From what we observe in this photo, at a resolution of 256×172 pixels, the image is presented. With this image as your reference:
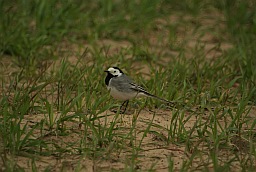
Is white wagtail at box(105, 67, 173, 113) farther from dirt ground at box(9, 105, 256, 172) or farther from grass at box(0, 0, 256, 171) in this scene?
dirt ground at box(9, 105, 256, 172)

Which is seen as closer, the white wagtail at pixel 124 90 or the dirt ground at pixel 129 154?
the dirt ground at pixel 129 154

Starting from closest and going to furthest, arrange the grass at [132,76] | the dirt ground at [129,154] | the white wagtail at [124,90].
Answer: the dirt ground at [129,154] → the grass at [132,76] → the white wagtail at [124,90]

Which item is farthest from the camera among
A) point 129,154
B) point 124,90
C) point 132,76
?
point 132,76

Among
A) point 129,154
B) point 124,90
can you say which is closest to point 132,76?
point 124,90

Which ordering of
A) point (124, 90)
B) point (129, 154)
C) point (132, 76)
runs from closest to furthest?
1. point (129, 154)
2. point (124, 90)
3. point (132, 76)

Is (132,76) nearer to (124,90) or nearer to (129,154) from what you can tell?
(124,90)

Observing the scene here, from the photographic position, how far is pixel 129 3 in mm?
10008

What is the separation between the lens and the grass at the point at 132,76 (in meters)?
5.13

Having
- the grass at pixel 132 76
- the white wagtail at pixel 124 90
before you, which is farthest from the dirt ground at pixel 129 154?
the white wagtail at pixel 124 90

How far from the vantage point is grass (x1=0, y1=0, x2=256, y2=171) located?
513 centimetres

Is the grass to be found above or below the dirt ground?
above

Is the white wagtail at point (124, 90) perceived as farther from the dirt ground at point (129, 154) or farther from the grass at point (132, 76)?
the dirt ground at point (129, 154)

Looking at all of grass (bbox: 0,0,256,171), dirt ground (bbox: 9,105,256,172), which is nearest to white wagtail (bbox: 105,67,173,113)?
grass (bbox: 0,0,256,171)

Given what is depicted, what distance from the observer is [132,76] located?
7684mm
